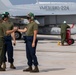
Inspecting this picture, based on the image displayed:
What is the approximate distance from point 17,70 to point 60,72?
1.46 meters

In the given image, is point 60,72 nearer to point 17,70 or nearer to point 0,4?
point 17,70

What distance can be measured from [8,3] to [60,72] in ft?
75.6

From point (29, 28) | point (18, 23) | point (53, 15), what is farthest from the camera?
point (53, 15)

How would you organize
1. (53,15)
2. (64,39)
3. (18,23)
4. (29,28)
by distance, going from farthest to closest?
(53,15), (18,23), (64,39), (29,28)

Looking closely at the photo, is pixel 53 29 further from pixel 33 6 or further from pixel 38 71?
pixel 38 71

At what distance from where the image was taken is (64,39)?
22547 mm

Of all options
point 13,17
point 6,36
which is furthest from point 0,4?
point 6,36

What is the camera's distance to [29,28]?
35.8ft

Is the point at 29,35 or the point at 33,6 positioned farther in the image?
the point at 33,6

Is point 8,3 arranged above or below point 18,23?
above

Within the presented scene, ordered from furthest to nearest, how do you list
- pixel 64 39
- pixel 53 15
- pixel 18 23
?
pixel 53 15 < pixel 18 23 < pixel 64 39

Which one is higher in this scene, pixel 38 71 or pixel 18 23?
pixel 18 23

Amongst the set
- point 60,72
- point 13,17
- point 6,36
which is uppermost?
point 13,17

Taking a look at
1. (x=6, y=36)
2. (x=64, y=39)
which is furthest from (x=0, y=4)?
(x=6, y=36)
